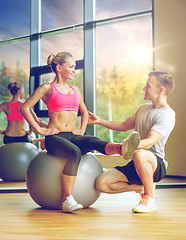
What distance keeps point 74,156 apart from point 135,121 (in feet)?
2.32

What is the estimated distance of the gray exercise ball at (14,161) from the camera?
4.20m

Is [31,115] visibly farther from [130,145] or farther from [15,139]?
[15,139]

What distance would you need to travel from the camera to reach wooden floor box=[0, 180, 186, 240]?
1.89 m

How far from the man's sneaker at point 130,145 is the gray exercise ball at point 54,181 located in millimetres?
375

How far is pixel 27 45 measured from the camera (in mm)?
6363

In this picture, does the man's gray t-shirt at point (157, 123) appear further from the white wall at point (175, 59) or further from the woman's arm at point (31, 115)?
the white wall at point (175, 59)

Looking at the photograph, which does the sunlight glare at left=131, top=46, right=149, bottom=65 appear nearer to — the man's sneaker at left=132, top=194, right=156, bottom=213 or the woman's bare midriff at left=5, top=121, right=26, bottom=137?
the woman's bare midriff at left=5, top=121, right=26, bottom=137

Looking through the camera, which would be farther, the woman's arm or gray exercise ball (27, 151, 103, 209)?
the woman's arm

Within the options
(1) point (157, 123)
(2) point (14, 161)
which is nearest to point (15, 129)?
(2) point (14, 161)

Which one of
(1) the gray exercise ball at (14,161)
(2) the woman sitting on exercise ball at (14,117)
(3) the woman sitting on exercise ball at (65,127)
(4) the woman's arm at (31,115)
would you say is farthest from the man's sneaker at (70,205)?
(2) the woman sitting on exercise ball at (14,117)

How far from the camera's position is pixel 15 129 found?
4598 millimetres

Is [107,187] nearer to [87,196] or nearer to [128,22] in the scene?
[87,196]

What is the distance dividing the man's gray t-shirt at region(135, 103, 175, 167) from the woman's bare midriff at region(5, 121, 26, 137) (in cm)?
220

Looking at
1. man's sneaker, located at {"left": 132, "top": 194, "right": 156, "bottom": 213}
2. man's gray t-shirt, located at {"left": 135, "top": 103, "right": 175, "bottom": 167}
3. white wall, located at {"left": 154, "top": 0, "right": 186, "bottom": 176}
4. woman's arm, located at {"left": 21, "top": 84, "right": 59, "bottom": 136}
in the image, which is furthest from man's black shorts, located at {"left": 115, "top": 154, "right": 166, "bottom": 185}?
white wall, located at {"left": 154, "top": 0, "right": 186, "bottom": 176}
